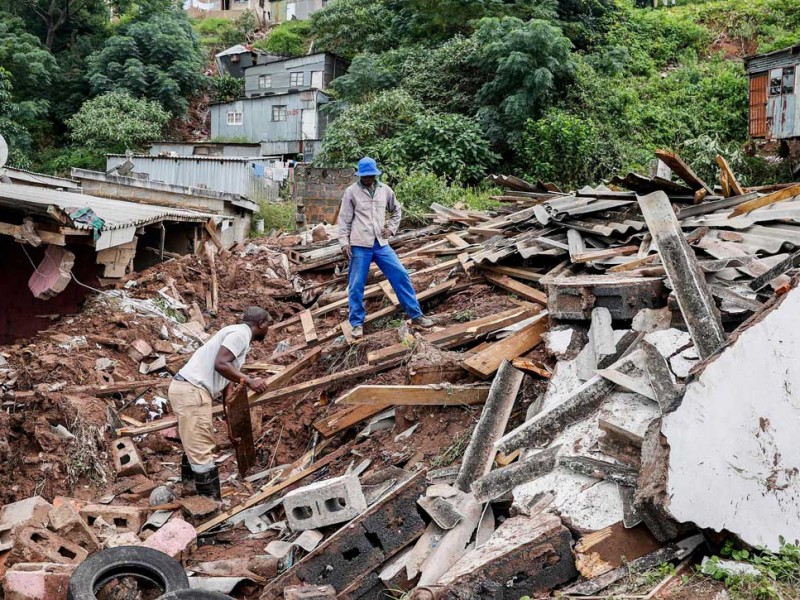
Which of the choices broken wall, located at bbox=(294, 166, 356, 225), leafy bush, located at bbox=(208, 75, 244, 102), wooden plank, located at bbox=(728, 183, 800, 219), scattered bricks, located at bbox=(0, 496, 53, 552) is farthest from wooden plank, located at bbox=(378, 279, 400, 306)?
leafy bush, located at bbox=(208, 75, 244, 102)

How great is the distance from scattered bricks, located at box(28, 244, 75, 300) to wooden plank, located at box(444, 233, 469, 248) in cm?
505

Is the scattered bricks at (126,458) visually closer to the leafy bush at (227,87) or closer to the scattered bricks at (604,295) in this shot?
the scattered bricks at (604,295)

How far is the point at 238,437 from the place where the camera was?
6.22 meters

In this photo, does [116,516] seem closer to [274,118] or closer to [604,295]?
[604,295]

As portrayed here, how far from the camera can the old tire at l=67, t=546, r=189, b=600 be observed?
442 cm

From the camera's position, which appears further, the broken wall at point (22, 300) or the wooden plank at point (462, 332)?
the broken wall at point (22, 300)

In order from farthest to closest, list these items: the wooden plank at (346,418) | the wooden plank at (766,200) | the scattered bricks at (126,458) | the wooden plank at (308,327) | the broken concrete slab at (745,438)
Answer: the wooden plank at (308,327) < the wooden plank at (766,200) < the scattered bricks at (126,458) < the wooden plank at (346,418) < the broken concrete slab at (745,438)

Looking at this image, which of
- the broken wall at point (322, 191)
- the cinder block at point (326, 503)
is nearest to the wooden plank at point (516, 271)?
the cinder block at point (326, 503)

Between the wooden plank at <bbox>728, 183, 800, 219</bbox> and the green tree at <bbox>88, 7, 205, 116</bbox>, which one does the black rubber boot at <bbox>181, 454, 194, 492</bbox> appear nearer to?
the wooden plank at <bbox>728, 183, 800, 219</bbox>

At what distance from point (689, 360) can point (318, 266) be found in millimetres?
8085

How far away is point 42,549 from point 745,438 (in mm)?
4359

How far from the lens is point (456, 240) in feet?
34.2

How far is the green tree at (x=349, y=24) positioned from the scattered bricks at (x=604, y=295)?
1039 inches

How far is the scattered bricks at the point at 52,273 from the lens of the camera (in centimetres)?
909
